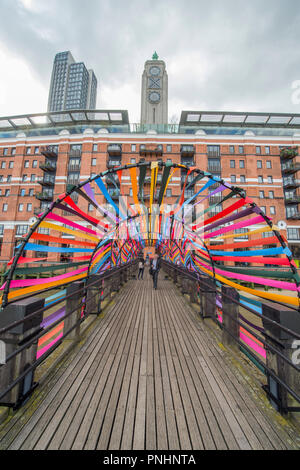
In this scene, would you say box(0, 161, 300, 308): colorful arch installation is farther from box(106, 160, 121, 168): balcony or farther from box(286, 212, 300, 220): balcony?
box(286, 212, 300, 220): balcony

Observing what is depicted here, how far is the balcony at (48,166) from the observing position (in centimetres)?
2450

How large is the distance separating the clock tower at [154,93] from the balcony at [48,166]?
2371 cm

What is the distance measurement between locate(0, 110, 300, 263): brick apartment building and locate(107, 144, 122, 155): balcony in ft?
0.42

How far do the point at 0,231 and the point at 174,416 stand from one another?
97.9 feet

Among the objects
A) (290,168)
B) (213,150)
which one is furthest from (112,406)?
(290,168)

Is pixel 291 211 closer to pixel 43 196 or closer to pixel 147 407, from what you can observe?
pixel 147 407

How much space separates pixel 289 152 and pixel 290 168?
2190mm

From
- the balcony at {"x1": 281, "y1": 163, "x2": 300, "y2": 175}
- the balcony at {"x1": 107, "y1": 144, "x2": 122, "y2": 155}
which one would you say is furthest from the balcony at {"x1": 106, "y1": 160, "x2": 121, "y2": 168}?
the balcony at {"x1": 281, "y1": 163, "x2": 300, "y2": 175}

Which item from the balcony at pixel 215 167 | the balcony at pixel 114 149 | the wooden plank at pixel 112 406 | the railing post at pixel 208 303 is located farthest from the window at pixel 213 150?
the wooden plank at pixel 112 406

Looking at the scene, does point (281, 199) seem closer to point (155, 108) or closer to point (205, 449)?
point (205, 449)

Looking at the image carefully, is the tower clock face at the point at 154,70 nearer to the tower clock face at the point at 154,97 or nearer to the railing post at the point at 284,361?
the tower clock face at the point at 154,97

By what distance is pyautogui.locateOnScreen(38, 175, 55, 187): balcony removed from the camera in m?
24.5

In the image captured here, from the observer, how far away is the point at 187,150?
79.1ft

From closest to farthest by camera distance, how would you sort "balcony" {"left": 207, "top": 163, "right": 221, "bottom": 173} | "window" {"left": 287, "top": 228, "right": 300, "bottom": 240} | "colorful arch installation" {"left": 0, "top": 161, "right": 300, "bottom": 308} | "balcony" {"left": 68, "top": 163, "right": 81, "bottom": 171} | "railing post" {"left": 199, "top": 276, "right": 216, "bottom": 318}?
1. "colorful arch installation" {"left": 0, "top": 161, "right": 300, "bottom": 308}
2. "railing post" {"left": 199, "top": 276, "right": 216, "bottom": 318}
3. "window" {"left": 287, "top": 228, "right": 300, "bottom": 240}
4. "balcony" {"left": 207, "top": 163, "right": 221, "bottom": 173}
5. "balcony" {"left": 68, "top": 163, "right": 81, "bottom": 171}
